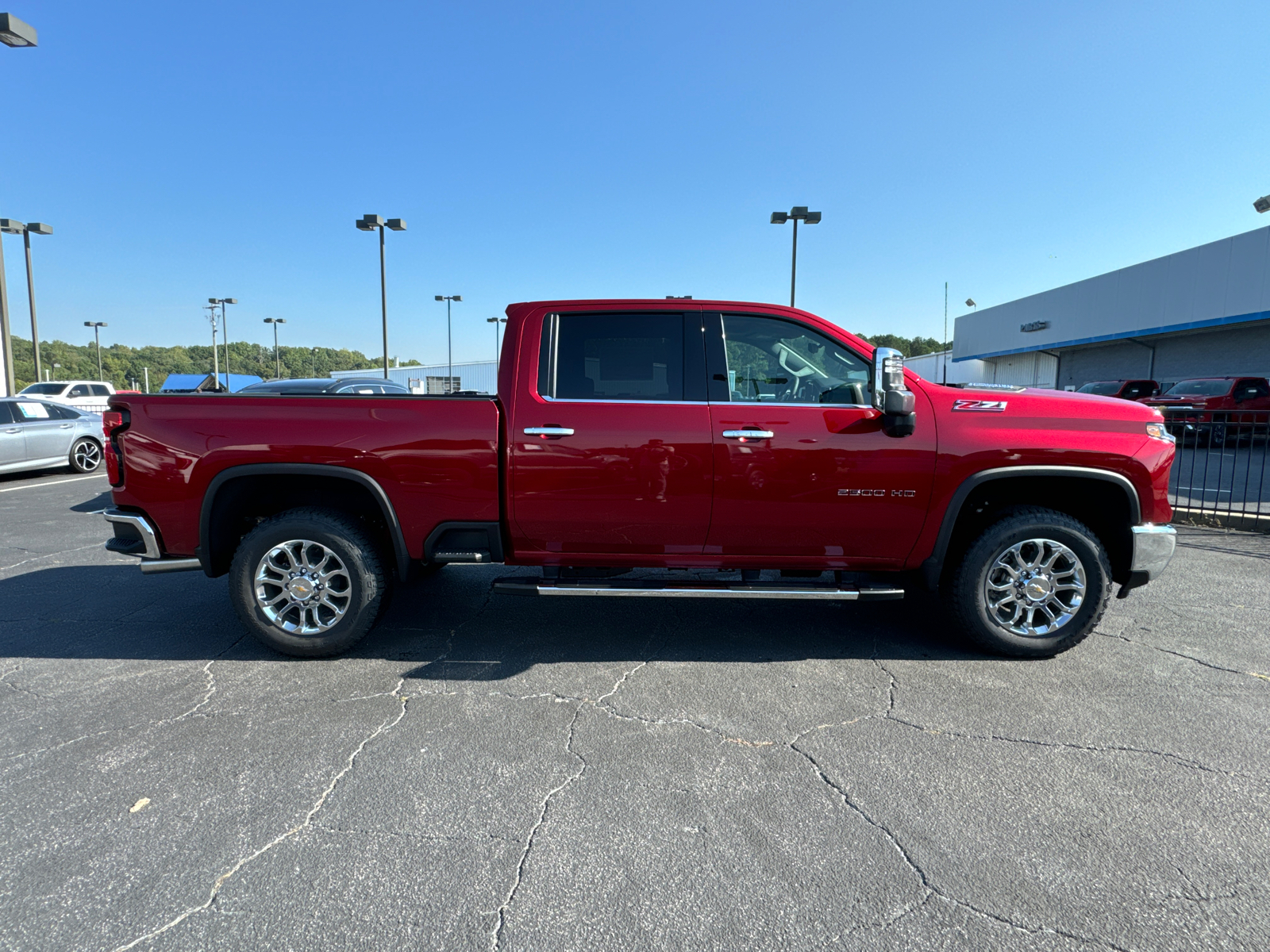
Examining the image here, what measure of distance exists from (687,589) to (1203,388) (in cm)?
2128

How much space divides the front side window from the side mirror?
0.74ft

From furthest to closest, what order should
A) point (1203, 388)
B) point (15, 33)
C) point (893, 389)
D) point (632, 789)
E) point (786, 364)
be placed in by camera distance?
point (1203, 388)
point (15, 33)
point (786, 364)
point (893, 389)
point (632, 789)

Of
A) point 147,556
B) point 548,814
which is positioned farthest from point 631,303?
point 147,556

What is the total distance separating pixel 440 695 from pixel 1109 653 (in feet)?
12.7

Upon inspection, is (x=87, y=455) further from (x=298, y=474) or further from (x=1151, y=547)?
(x=1151, y=547)

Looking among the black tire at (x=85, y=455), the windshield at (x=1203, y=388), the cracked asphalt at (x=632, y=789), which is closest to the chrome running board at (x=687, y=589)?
the cracked asphalt at (x=632, y=789)

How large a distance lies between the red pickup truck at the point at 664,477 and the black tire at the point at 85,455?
10556mm

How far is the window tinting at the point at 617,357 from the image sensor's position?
3.91 meters

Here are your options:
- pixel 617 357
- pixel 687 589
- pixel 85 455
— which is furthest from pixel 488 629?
pixel 85 455

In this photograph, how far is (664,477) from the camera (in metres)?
3.76

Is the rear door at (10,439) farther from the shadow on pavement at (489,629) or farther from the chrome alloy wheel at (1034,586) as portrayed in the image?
the chrome alloy wheel at (1034,586)

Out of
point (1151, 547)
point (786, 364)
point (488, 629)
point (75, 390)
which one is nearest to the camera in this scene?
point (1151, 547)

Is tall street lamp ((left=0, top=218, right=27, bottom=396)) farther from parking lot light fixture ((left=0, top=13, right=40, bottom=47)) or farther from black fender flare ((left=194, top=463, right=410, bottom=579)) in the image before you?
black fender flare ((left=194, top=463, right=410, bottom=579))

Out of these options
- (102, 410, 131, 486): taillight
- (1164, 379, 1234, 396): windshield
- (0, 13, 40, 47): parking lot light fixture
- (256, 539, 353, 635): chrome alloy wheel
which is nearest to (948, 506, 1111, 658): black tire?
(256, 539, 353, 635): chrome alloy wheel
